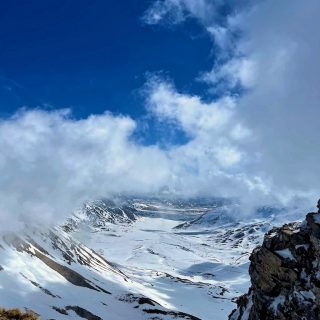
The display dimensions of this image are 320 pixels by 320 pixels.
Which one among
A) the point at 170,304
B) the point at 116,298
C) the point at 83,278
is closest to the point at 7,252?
the point at 83,278

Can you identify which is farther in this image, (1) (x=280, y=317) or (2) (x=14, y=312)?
(1) (x=280, y=317)

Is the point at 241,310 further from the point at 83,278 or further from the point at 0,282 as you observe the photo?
the point at 83,278

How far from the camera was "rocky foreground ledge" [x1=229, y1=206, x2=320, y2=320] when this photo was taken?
53719 millimetres

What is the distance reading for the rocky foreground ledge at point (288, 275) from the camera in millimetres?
53719

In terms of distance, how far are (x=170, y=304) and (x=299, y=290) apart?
14916cm

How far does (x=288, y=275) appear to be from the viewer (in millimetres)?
57000

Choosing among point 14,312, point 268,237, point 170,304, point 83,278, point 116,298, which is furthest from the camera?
point 170,304

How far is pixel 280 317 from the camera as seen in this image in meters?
55.0

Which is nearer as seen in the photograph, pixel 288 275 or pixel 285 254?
pixel 288 275

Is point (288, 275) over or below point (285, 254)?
below

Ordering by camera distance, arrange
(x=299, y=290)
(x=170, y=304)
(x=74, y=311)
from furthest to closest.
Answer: (x=170, y=304) → (x=74, y=311) → (x=299, y=290)

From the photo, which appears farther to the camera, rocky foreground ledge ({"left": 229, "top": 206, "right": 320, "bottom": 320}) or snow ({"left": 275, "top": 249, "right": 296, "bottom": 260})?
snow ({"left": 275, "top": 249, "right": 296, "bottom": 260})

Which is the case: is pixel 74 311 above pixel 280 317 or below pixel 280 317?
above

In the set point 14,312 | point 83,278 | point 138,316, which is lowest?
point 14,312
